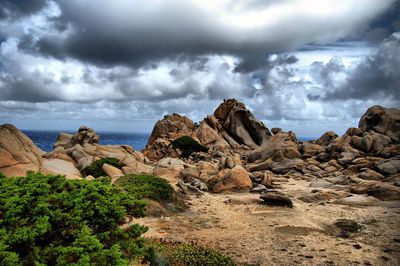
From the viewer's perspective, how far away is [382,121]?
33781mm

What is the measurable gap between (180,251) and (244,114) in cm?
4530

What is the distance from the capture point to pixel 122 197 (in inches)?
238

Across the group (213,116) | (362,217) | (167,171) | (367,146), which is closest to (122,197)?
(362,217)

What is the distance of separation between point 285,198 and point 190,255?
8.17 metres

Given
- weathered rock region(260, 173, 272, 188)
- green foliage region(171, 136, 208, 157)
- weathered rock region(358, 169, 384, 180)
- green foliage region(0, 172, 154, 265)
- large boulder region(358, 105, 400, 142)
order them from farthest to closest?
green foliage region(171, 136, 208, 157)
large boulder region(358, 105, 400, 142)
weathered rock region(260, 173, 272, 188)
weathered rock region(358, 169, 384, 180)
green foliage region(0, 172, 154, 265)

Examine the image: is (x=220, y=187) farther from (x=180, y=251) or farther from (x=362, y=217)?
(x=180, y=251)

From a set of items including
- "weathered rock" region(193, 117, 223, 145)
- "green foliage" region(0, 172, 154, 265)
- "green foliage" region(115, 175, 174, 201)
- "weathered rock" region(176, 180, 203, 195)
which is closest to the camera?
"green foliage" region(0, 172, 154, 265)

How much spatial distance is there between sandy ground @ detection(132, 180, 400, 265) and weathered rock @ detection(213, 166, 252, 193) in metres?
2.64

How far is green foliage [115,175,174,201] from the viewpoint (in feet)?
44.4

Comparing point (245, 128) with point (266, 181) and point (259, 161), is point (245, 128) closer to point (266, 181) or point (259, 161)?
point (259, 161)

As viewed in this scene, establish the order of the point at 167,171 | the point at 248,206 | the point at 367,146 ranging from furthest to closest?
the point at 367,146, the point at 167,171, the point at 248,206

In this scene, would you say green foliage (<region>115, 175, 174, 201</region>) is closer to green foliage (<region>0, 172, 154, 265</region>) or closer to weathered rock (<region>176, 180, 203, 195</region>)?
weathered rock (<region>176, 180, 203, 195</region>)

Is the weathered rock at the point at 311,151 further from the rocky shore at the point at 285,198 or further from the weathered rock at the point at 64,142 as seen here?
the weathered rock at the point at 64,142

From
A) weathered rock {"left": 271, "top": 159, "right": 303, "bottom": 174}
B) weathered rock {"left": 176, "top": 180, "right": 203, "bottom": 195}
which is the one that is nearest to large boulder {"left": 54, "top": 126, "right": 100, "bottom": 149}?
weathered rock {"left": 176, "top": 180, "right": 203, "bottom": 195}
